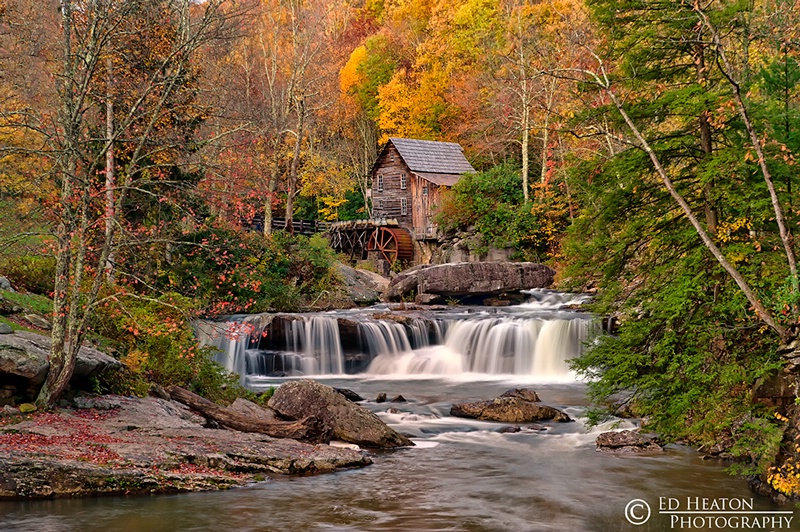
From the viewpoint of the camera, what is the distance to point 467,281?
105 ft

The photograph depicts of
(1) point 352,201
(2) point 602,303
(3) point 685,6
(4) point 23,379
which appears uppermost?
(1) point 352,201

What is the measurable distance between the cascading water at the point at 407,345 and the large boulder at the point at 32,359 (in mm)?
10618

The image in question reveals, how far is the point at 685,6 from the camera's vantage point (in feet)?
33.0

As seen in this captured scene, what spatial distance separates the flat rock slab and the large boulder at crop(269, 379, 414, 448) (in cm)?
127

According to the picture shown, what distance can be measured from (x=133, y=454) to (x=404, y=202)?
128 feet

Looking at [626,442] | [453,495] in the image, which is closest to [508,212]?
[626,442]

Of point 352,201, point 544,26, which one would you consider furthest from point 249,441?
point 352,201

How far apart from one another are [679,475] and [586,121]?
5813 mm

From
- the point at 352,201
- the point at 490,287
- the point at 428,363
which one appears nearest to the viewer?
the point at 428,363

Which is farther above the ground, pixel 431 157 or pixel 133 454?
pixel 431 157

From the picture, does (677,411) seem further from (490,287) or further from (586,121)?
(490,287)

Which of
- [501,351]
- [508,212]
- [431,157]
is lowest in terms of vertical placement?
[501,351]

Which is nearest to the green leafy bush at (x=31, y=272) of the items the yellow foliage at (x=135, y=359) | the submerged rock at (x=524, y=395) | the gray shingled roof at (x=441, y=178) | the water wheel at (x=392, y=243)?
the yellow foliage at (x=135, y=359)

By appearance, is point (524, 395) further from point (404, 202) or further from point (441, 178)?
→ point (404, 202)
